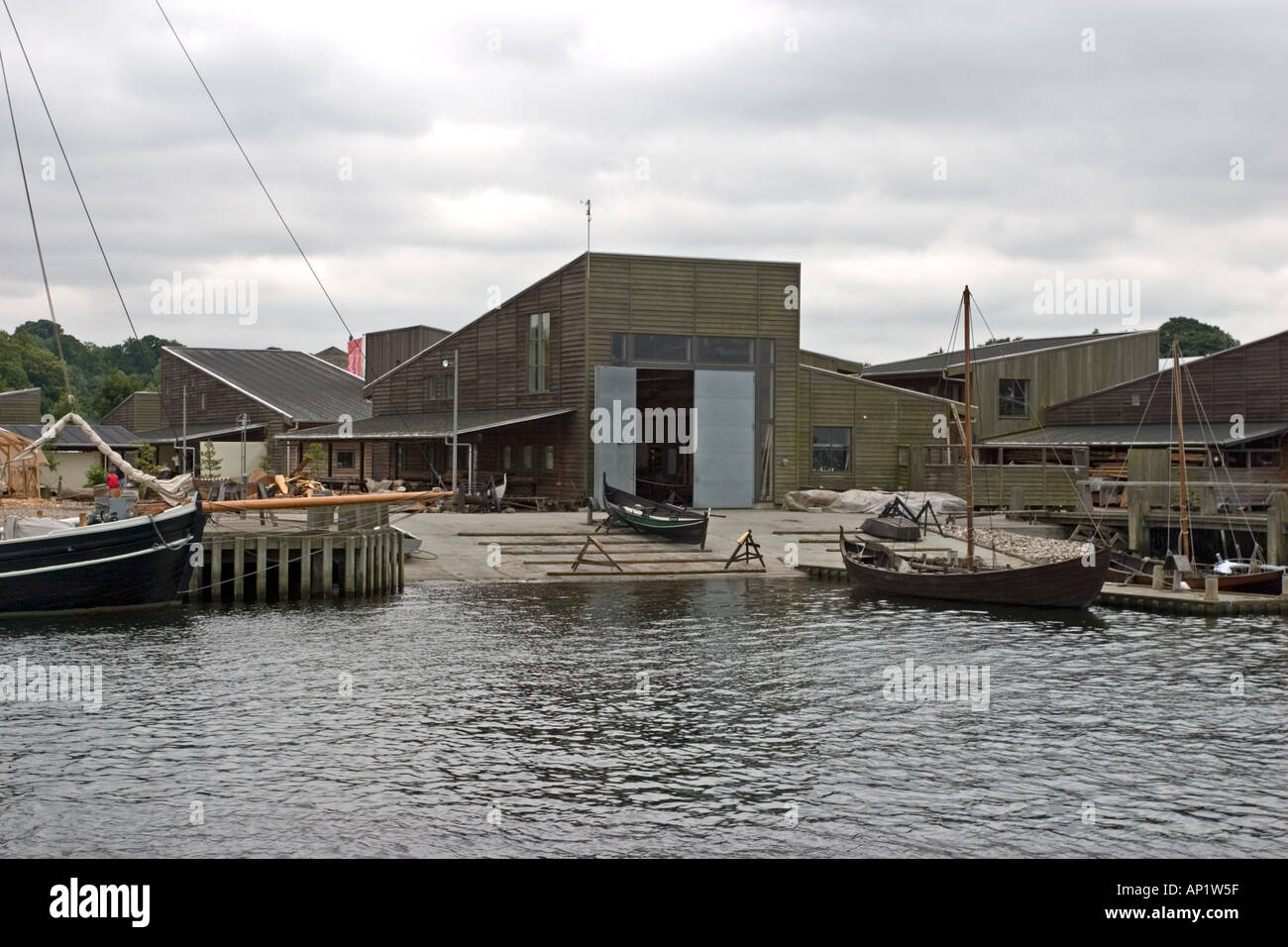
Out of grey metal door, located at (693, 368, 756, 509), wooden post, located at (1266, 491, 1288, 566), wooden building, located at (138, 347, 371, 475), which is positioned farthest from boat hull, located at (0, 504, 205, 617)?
wooden building, located at (138, 347, 371, 475)

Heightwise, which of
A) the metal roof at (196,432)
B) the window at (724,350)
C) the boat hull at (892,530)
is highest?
the window at (724,350)

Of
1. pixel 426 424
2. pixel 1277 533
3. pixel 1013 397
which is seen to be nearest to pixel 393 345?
pixel 426 424

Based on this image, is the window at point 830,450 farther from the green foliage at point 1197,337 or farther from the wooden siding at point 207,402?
the green foliage at point 1197,337

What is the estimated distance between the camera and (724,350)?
186ft

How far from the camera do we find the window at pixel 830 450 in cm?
5900

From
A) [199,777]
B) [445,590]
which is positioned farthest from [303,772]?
[445,590]

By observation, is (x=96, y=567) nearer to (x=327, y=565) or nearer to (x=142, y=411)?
(x=327, y=565)

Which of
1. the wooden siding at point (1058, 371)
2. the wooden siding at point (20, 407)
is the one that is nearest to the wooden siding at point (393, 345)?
the wooden siding at point (20, 407)

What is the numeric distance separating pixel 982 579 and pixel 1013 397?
3578cm

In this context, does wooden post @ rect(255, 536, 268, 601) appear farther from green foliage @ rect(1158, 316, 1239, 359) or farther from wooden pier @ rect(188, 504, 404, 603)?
green foliage @ rect(1158, 316, 1239, 359)

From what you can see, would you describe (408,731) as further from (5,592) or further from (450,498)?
(450,498)

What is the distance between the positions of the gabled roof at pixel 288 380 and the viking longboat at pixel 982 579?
159 feet

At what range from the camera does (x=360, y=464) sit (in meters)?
69.2
